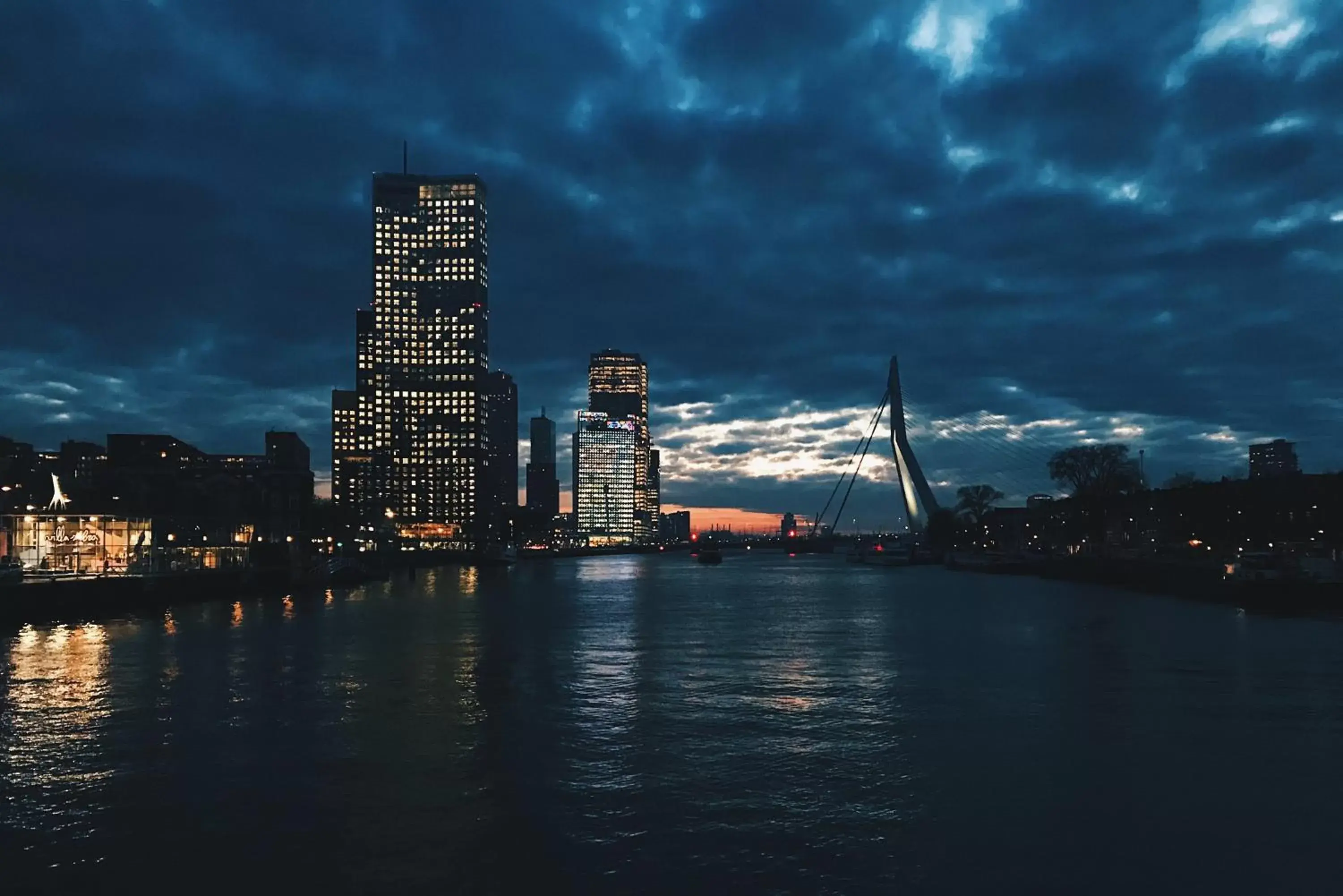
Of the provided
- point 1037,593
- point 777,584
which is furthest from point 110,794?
point 777,584

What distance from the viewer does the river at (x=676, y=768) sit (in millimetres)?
13812

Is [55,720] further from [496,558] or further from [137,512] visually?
[496,558]

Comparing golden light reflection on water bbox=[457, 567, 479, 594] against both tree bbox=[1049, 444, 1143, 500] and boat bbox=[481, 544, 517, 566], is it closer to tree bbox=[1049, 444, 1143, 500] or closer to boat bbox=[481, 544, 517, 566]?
boat bbox=[481, 544, 517, 566]

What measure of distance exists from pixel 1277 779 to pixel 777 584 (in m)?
87.7

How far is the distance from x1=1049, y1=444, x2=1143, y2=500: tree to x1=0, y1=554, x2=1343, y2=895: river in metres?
107

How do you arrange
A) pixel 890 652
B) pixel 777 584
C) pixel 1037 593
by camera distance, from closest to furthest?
pixel 890 652
pixel 1037 593
pixel 777 584

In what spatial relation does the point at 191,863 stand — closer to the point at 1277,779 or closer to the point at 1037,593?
the point at 1277,779

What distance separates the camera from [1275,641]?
43.4 m

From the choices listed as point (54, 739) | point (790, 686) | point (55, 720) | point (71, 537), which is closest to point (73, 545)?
point (71, 537)

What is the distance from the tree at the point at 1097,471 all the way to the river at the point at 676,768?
107 metres

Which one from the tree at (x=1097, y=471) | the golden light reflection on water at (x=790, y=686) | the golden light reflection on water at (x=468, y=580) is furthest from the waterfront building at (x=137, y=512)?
the tree at (x=1097, y=471)

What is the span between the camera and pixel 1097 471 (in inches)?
5714

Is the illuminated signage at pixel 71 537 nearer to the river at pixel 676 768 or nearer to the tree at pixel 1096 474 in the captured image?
the river at pixel 676 768

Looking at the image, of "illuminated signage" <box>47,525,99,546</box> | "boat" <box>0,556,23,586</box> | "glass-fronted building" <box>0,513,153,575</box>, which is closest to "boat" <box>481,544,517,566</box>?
"glass-fronted building" <box>0,513,153,575</box>
